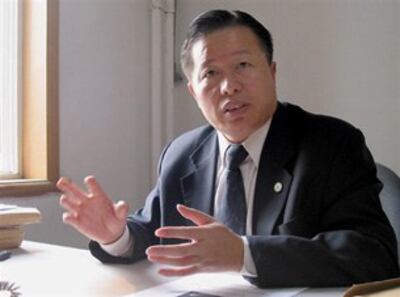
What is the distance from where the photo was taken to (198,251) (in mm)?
995

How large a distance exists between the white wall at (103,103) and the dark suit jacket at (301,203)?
2.71ft

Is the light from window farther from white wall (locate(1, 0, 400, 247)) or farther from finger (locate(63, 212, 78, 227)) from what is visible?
finger (locate(63, 212, 78, 227))

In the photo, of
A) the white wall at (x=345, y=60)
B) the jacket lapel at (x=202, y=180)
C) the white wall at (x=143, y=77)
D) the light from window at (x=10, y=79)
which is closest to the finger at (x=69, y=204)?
the jacket lapel at (x=202, y=180)

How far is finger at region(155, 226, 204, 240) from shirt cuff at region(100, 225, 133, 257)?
30 cm

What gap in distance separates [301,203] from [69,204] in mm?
526

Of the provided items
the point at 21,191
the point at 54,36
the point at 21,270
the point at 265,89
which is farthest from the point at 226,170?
the point at 54,36

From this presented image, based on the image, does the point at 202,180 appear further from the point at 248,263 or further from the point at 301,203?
the point at 248,263

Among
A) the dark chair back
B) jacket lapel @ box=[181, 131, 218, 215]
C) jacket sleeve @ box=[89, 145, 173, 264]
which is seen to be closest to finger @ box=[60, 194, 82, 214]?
jacket sleeve @ box=[89, 145, 173, 264]

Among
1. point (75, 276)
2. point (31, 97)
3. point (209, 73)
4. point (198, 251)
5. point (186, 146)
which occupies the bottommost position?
point (75, 276)

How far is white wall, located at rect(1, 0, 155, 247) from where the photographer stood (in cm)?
225

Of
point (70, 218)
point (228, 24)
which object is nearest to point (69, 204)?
point (70, 218)

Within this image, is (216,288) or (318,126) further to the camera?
(318,126)

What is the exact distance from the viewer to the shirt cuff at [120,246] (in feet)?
4.12

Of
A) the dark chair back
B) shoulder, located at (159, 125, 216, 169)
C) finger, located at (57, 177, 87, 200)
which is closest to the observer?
finger, located at (57, 177, 87, 200)
